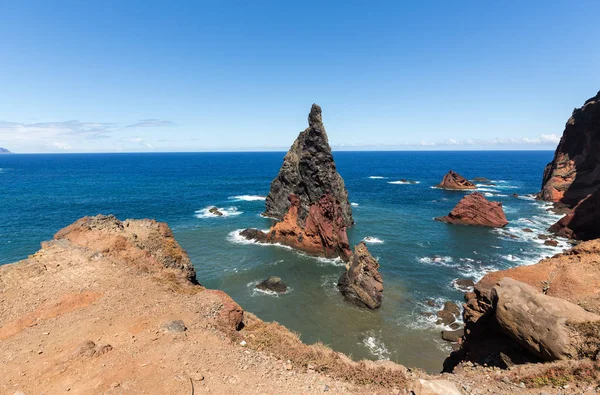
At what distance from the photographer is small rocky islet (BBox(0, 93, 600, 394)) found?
1170 centimetres

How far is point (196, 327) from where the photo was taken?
15.7 metres

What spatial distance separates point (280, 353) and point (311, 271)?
27183 millimetres

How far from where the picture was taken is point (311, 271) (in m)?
41.4

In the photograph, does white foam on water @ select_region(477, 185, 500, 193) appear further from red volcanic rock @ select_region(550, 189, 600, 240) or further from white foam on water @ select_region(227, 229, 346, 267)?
white foam on water @ select_region(227, 229, 346, 267)

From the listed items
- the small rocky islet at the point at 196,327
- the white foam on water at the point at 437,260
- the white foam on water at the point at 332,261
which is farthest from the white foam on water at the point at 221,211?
the white foam on water at the point at 437,260

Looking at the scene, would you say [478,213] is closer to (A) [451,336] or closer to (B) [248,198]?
(A) [451,336]

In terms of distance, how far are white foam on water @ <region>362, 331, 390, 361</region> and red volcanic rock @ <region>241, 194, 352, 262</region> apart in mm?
17352

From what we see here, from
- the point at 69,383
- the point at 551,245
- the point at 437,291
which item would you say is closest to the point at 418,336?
the point at 437,291

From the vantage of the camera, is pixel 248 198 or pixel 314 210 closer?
pixel 314 210

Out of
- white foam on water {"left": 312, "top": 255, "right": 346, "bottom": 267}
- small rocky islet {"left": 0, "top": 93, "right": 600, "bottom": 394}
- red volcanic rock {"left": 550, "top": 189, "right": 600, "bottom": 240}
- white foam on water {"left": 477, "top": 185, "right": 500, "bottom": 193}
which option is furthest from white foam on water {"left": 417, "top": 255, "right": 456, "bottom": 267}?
white foam on water {"left": 477, "top": 185, "right": 500, "bottom": 193}

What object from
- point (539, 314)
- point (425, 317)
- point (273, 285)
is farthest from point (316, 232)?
point (539, 314)

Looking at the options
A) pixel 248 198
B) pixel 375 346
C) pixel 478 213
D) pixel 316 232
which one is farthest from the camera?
pixel 248 198

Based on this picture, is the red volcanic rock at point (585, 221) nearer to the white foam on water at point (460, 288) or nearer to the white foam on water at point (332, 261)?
the white foam on water at point (460, 288)

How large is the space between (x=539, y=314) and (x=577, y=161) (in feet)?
291
